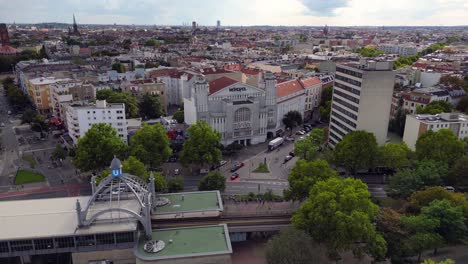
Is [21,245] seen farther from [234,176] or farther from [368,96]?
[368,96]

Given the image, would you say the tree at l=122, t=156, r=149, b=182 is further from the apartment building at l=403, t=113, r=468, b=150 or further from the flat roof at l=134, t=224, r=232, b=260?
the apartment building at l=403, t=113, r=468, b=150

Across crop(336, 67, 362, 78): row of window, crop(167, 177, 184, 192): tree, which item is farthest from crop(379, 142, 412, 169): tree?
crop(167, 177, 184, 192): tree

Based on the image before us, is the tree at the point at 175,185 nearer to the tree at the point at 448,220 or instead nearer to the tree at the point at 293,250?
the tree at the point at 293,250

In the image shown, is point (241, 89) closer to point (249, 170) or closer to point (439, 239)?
point (249, 170)

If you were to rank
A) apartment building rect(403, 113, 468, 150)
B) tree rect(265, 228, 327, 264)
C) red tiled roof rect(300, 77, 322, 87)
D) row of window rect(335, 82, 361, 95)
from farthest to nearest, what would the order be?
red tiled roof rect(300, 77, 322, 87)
row of window rect(335, 82, 361, 95)
apartment building rect(403, 113, 468, 150)
tree rect(265, 228, 327, 264)

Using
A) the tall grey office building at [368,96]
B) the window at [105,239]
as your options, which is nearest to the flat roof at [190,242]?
the window at [105,239]

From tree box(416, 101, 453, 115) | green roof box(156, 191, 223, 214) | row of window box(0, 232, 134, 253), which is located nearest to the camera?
row of window box(0, 232, 134, 253)

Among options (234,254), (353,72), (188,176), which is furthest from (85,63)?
(234,254)
